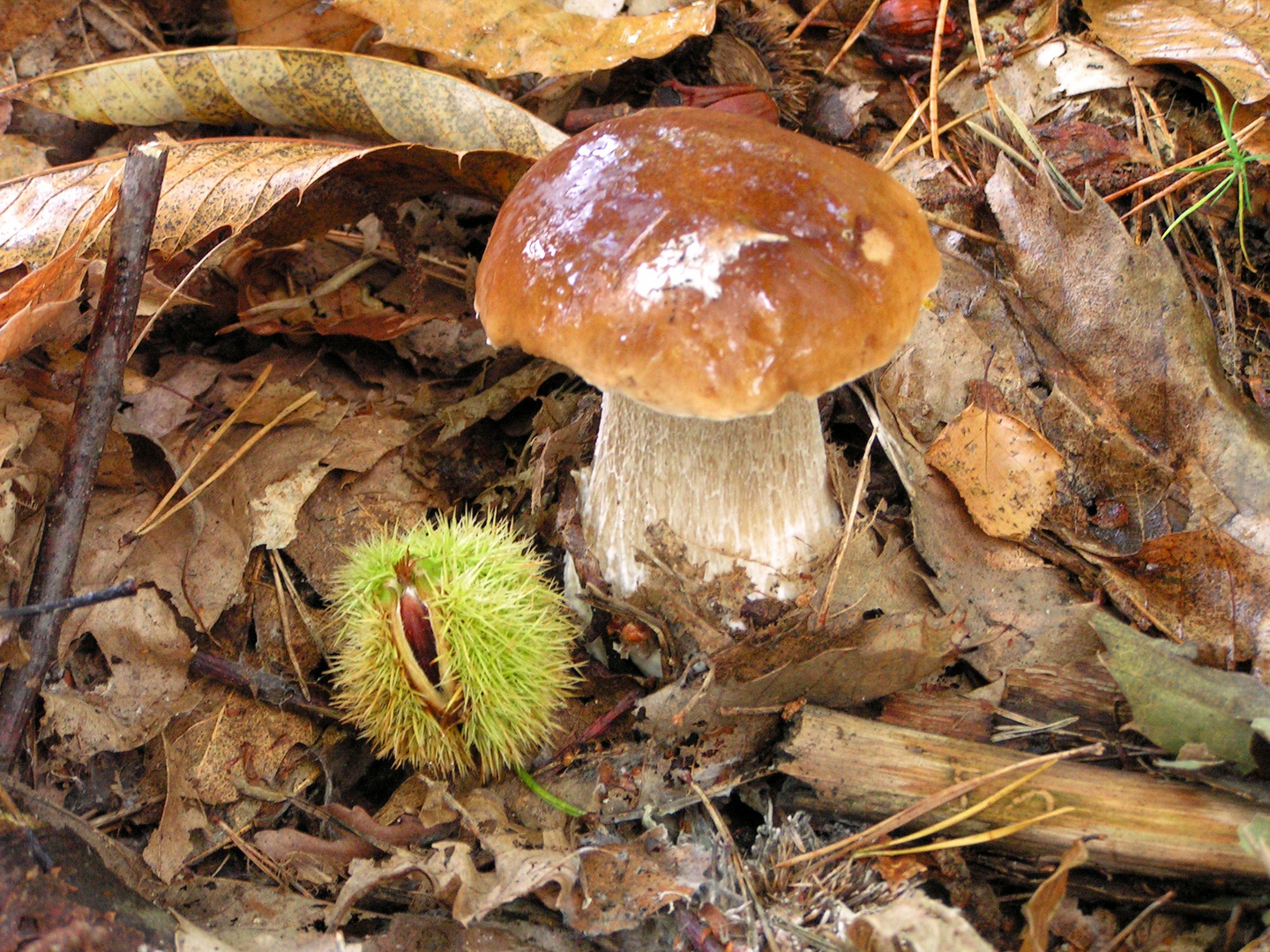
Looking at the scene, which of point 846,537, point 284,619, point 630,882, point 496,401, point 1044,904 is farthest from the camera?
point 496,401

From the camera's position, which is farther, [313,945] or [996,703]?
[996,703]

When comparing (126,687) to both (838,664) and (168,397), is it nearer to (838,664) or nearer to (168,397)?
(168,397)

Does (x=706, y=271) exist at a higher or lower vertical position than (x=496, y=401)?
higher

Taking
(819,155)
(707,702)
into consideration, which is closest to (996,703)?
(707,702)

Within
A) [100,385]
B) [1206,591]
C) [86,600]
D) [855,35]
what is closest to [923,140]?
[855,35]

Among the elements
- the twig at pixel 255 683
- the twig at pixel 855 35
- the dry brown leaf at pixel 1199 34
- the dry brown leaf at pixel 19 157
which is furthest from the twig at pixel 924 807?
the dry brown leaf at pixel 19 157

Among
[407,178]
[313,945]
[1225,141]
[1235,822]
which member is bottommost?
[1235,822]

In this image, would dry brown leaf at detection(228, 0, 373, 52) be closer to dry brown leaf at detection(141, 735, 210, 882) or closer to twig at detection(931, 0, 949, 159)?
twig at detection(931, 0, 949, 159)

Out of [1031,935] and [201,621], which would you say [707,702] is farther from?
[201,621]
